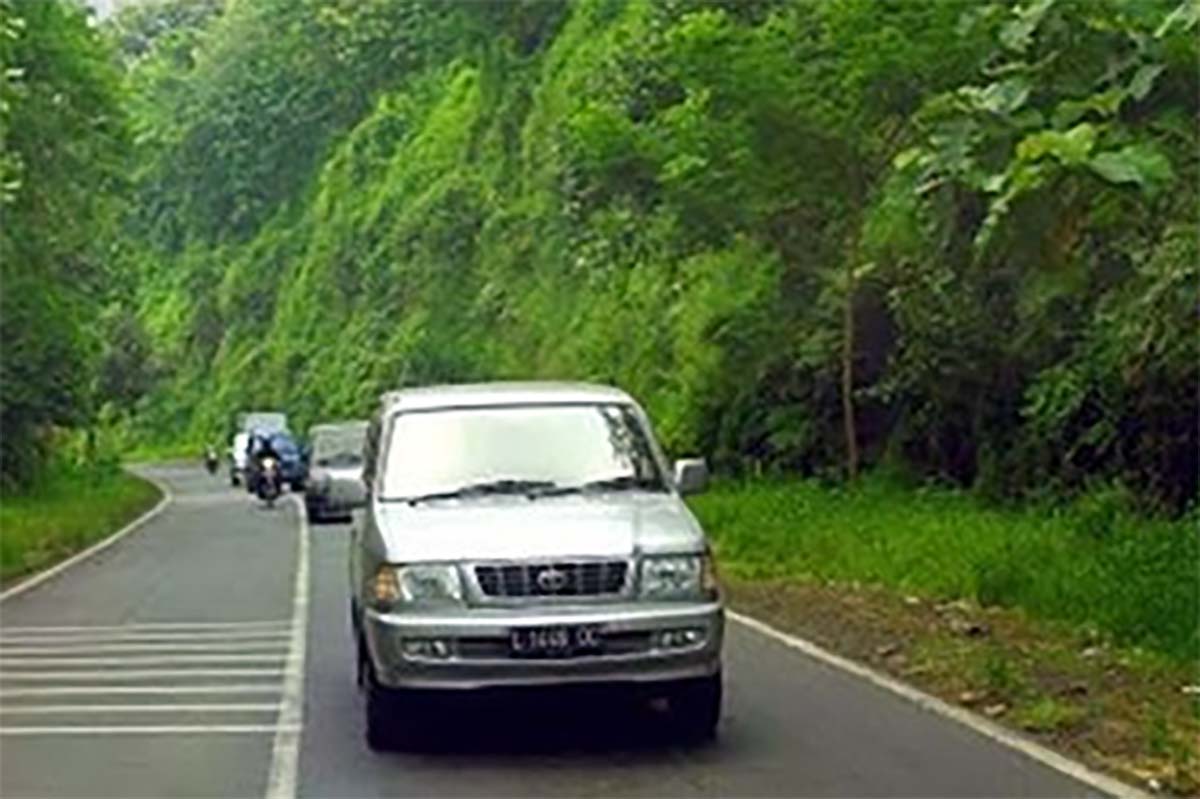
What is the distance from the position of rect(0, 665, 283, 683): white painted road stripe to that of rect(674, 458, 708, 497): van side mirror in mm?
4003

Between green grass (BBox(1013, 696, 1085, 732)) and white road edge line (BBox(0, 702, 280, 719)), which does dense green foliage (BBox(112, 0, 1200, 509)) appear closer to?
green grass (BBox(1013, 696, 1085, 732))

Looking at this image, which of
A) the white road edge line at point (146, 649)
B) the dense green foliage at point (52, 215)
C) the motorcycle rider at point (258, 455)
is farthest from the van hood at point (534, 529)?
the motorcycle rider at point (258, 455)

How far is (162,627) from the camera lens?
68.6 feet

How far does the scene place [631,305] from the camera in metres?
47.8

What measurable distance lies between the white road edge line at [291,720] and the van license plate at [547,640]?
1.21 meters

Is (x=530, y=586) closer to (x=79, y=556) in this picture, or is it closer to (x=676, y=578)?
(x=676, y=578)

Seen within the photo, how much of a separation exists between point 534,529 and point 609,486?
1.14 meters

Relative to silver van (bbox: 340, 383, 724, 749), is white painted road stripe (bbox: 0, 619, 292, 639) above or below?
below

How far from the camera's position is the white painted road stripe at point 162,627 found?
20656mm

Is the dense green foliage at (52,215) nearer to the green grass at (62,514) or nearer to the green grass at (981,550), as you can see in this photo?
→ the green grass at (62,514)

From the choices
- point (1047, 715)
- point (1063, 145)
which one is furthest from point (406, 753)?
point (1063, 145)

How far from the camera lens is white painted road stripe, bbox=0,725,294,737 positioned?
44.0 ft

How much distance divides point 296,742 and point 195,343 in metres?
84.2

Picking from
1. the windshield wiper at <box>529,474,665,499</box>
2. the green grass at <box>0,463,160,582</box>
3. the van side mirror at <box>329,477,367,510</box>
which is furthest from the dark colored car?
the windshield wiper at <box>529,474,665,499</box>
